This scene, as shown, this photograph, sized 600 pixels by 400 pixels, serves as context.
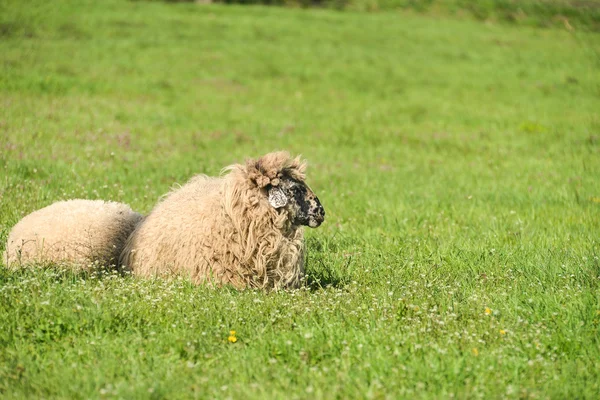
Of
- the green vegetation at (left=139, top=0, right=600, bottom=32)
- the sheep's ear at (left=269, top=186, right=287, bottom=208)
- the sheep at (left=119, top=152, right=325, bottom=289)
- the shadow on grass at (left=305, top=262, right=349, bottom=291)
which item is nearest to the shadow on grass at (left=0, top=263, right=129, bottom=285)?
the sheep at (left=119, top=152, right=325, bottom=289)

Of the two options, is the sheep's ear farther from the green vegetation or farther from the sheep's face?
the green vegetation

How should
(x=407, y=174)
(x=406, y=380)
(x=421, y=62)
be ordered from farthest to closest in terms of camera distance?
(x=421, y=62) → (x=407, y=174) → (x=406, y=380)

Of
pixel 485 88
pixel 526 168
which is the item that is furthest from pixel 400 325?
pixel 485 88

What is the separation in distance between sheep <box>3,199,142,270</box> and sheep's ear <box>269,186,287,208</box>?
6.28 ft

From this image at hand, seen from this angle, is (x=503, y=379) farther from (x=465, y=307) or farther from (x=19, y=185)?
(x=19, y=185)

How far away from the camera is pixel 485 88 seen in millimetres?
22438

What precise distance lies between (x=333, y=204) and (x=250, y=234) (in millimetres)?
3809

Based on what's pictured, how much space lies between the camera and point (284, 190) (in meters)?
6.88

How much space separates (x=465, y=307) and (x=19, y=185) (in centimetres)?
665

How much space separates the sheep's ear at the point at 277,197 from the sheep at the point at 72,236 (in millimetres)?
1915

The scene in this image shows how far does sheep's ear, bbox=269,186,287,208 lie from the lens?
22.5ft

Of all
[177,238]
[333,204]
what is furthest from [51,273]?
[333,204]

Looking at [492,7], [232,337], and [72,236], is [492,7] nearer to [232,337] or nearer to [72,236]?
[72,236]

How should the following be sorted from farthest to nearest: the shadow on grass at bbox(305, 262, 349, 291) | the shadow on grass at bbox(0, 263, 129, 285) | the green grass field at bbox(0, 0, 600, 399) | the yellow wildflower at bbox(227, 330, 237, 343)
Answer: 1. the shadow on grass at bbox(305, 262, 349, 291)
2. the shadow on grass at bbox(0, 263, 129, 285)
3. the yellow wildflower at bbox(227, 330, 237, 343)
4. the green grass field at bbox(0, 0, 600, 399)
